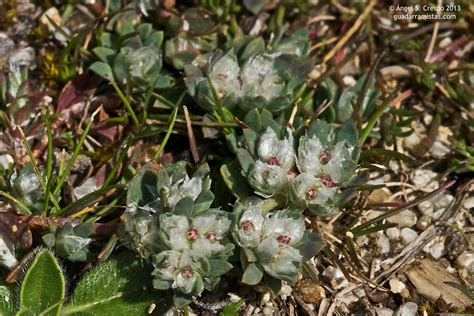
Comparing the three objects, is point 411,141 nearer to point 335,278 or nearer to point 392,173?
point 392,173

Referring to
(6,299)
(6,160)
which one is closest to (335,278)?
(6,299)

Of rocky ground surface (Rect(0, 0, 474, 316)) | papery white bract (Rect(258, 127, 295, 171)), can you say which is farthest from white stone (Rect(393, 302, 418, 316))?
papery white bract (Rect(258, 127, 295, 171))

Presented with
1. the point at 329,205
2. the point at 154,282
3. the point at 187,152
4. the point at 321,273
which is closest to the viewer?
the point at 154,282

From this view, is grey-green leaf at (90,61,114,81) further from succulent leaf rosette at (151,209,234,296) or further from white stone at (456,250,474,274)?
white stone at (456,250,474,274)

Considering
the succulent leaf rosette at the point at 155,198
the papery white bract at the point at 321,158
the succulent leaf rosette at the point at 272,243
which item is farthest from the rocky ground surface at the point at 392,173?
the succulent leaf rosette at the point at 155,198

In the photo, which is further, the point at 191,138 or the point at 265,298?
the point at 191,138

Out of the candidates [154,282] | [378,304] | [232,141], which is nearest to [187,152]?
[232,141]

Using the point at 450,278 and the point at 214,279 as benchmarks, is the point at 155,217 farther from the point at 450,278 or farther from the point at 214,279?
the point at 450,278
